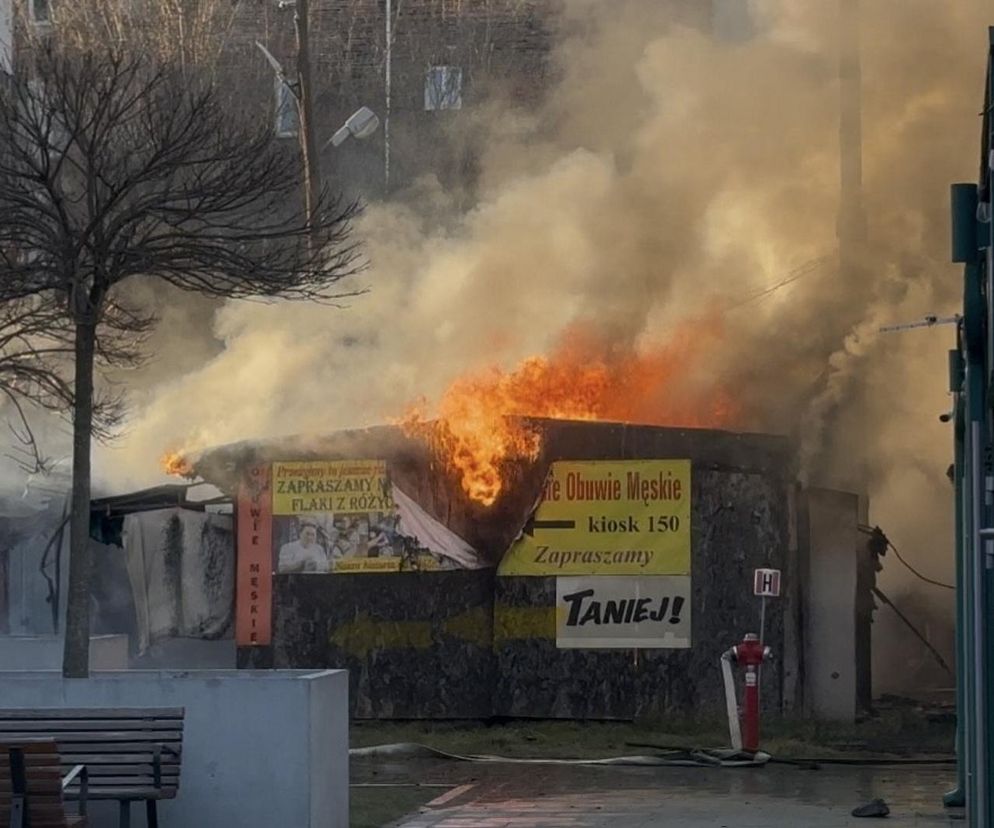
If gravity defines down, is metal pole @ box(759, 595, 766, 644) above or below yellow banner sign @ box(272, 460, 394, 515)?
below

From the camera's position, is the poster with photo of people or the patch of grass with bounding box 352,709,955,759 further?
the poster with photo of people

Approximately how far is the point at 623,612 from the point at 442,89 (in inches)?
842

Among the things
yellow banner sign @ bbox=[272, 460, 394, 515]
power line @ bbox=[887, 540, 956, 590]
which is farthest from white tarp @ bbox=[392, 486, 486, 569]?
power line @ bbox=[887, 540, 956, 590]

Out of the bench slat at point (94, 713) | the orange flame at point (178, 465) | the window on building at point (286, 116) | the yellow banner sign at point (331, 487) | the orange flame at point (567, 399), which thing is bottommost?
the bench slat at point (94, 713)

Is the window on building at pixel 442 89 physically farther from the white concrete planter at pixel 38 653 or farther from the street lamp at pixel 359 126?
the white concrete planter at pixel 38 653

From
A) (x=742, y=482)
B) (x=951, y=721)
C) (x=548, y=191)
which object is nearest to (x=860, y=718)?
(x=951, y=721)

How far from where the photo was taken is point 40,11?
3778 cm

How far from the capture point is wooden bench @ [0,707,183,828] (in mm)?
9523

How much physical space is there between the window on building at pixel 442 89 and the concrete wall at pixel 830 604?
20.5m

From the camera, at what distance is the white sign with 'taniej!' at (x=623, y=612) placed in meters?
18.5

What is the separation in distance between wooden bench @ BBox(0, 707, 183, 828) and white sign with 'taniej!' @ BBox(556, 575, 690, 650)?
9153mm

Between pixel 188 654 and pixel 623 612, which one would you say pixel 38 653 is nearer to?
pixel 188 654

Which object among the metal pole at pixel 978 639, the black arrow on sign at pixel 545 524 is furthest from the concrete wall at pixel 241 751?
the black arrow on sign at pixel 545 524

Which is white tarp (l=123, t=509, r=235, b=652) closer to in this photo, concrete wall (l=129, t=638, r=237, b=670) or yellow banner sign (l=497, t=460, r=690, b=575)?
concrete wall (l=129, t=638, r=237, b=670)
